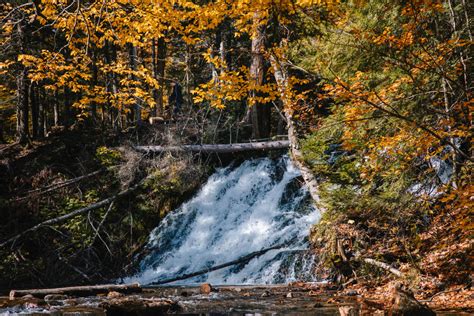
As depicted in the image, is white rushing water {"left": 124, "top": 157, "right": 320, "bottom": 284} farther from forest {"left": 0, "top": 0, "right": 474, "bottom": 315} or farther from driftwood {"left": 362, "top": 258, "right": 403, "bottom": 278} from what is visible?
driftwood {"left": 362, "top": 258, "right": 403, "bottom": 278}

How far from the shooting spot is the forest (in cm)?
637

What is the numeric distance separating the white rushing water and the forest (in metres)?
0.05

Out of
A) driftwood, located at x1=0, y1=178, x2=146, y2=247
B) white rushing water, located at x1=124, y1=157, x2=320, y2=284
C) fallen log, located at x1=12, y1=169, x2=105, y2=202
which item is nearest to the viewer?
white rushing water, located at x1=124, y1=157, x2=320, y2=284

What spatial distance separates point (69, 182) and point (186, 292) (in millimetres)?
7036

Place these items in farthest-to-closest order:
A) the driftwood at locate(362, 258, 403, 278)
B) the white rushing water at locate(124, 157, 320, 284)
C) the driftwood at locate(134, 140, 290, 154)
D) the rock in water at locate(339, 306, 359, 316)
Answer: the driftwood at locate(134, 140, 290, 154) → the white rushing water at locate(124, 157, 320, 284) → the driftwood at locate(362, 258, 403, 278) → the rock in water at locate(339, 306, 359, 316)

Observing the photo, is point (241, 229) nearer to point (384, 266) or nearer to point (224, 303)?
point (224, 303)

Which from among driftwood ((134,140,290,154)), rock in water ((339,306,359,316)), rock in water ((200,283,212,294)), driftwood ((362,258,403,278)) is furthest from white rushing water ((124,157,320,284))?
rock in water ((339,306,359,316))

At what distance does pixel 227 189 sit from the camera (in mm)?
14594

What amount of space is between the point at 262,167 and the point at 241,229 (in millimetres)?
2726

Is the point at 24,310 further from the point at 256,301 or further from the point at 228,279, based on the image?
the point at 228,279

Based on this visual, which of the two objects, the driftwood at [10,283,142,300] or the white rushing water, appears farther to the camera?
the white rushing water

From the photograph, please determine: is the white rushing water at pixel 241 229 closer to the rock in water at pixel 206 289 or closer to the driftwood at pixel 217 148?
the driftwood at pixel 217 148

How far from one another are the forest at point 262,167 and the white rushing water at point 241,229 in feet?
0.16

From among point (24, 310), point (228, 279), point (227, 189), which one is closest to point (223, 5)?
point (24, 310)
